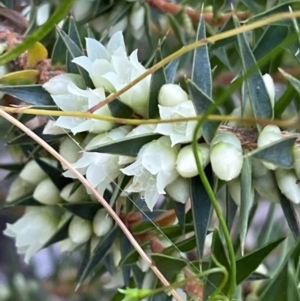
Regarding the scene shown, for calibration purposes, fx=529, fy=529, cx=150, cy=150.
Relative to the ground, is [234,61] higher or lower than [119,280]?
higher

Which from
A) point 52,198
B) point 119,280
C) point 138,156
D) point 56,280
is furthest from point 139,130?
point 56,280

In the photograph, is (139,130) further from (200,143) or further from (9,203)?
(9,203)

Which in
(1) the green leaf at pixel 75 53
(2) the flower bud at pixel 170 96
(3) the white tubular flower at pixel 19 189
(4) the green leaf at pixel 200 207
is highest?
(1) the green leaf at pixel 75 53

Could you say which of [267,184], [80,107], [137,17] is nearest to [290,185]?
[267,184]

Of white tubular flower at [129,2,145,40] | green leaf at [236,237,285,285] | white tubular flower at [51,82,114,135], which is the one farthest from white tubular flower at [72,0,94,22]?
green leaf at [236,237,285,285]

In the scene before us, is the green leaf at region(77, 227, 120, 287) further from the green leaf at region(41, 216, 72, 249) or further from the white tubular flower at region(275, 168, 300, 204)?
the white tubular flower at region(275, 168, 300, 204)

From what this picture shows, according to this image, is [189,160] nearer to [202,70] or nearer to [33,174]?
[202,70]

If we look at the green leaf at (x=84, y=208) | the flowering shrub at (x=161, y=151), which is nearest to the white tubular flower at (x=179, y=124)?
the flowering shrub at (x=161, y=151)

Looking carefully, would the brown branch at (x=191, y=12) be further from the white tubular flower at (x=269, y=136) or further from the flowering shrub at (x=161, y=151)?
the white tubular flower at (x=269, y=136)
